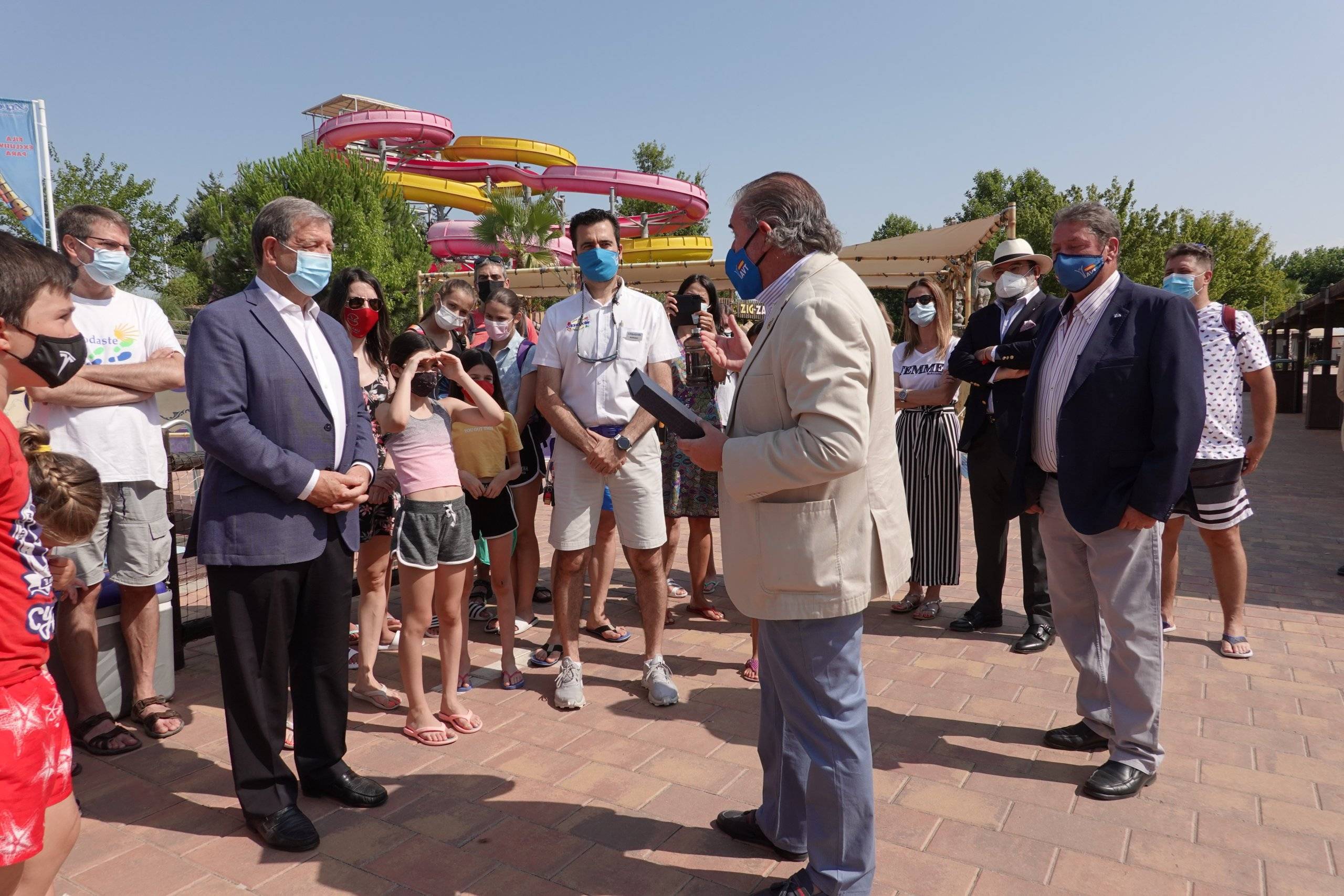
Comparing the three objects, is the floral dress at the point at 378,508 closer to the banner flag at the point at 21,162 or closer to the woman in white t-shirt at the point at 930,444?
the woman in white t-shirt at the point at 930,444

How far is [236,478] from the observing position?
9.32 ft

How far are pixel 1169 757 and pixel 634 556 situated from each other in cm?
239

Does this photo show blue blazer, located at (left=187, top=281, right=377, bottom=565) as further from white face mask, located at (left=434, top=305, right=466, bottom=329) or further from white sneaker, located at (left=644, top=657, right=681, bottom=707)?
white sneaker, located at (left=644, top=657, right=681, bottom=707)

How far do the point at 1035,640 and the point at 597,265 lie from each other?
3065 mm

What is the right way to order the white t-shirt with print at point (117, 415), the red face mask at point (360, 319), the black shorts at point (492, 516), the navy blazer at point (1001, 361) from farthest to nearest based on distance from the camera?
1. the navy blazer at point (1001, 361)
2. the black shorts at point (492, 516)
3. the red face mask at point (360, 319)
4. the white t-shirt with print at point (117, 415)

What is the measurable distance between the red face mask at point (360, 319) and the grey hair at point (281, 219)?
0.75 metres

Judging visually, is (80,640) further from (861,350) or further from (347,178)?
(347,178)

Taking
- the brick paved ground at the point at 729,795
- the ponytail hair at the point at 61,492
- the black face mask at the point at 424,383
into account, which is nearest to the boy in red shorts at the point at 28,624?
the ponytail hair at the point at 61,492

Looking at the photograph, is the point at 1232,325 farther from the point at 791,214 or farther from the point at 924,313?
the point at 791,214

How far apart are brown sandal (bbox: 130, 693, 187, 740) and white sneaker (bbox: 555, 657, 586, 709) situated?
163 cm

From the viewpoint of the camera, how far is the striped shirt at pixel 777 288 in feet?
7.91

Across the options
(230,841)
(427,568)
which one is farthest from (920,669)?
(230,841)

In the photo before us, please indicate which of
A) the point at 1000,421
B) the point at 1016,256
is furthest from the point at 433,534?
the point at 1016,256

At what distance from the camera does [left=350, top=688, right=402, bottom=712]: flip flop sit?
3.95 metres
